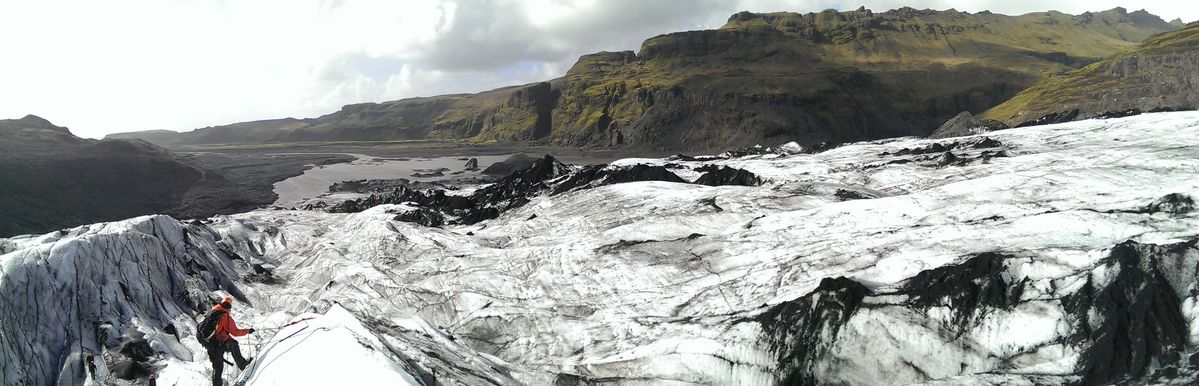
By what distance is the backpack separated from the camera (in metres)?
11.7

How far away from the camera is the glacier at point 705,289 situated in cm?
1193

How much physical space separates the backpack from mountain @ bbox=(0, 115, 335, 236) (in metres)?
55.3

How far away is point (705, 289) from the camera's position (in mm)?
19469

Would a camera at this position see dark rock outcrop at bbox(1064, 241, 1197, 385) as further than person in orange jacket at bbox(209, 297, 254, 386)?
No

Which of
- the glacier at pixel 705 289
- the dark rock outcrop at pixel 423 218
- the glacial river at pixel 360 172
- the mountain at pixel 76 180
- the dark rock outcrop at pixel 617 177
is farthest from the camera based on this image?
the glacial river at pixel 360 172

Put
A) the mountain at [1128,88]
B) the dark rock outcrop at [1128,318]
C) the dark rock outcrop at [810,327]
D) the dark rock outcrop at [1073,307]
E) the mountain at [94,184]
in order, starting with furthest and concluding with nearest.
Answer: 1. the mountain at [1128,88]
2. the mountain at [94,184]
3. the dark rock outcrop at [810,327]
4. the dark rock outcrop at [1073,307]
5. the dark rock outcrop at [1128,318]

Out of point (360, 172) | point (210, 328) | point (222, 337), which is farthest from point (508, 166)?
point (222, 337)

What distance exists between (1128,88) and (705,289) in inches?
4461

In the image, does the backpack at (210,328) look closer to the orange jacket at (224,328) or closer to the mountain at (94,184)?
the orange jacket at (224,328)

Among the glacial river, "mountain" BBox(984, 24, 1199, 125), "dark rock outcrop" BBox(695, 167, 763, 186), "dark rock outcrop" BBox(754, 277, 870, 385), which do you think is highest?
"mountain" BBox(984, 24, 1199, 125)

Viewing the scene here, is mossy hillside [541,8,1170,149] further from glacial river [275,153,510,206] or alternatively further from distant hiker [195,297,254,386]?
distant hiker [195,297,254,386]

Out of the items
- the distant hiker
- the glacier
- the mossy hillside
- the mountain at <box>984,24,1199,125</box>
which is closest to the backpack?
the distant hiker

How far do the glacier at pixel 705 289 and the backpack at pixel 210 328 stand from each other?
967 millimetres

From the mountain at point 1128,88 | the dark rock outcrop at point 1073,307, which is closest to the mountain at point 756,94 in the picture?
the mountain at point 1128,88
